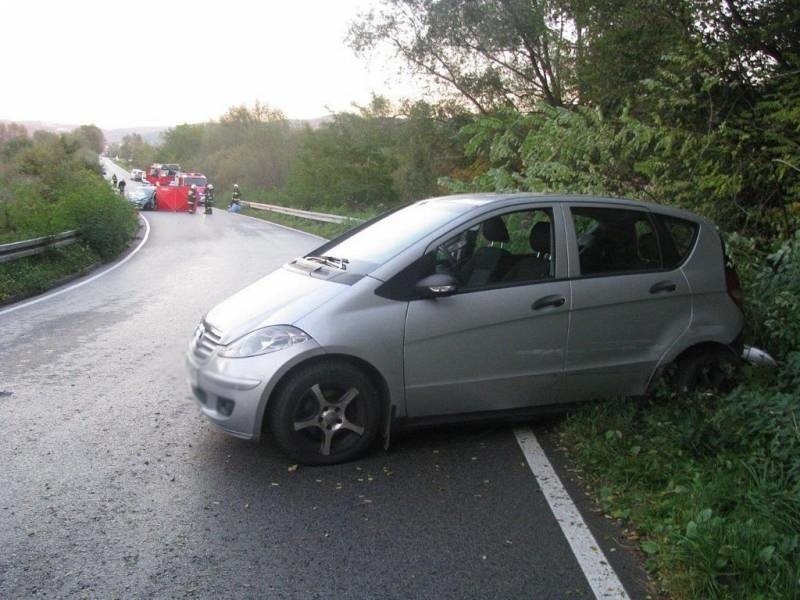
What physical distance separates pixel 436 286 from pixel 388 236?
85cm

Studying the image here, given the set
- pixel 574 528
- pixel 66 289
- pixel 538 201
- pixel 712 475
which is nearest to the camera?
pixel 574 528

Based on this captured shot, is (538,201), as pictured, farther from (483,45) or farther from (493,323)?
(483,45)

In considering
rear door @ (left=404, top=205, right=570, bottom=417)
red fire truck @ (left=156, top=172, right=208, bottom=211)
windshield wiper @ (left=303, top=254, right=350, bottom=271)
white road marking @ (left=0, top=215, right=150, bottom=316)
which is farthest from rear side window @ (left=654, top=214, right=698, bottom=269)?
red fire truck @ (left=156, top=172, right=208, bottom=211)

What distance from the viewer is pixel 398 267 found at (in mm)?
5273

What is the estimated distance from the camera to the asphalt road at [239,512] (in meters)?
3.62

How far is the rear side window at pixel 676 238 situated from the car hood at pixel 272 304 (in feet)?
7.84

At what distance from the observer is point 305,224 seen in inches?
1312

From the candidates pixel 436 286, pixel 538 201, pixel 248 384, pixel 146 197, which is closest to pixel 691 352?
pixel 538 201

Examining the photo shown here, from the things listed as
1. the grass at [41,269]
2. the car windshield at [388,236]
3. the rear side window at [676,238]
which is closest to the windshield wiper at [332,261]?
the car windshield at [388,236]

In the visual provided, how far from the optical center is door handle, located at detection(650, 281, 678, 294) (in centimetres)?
580

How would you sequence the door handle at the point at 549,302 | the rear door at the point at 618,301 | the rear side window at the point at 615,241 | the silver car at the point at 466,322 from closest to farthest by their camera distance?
the silver car at the point at 466,322 < the door handle at the point at 549,302 < the rear door at the point at 618,301 < the rear side window at the point at 615,241

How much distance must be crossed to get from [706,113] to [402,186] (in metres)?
29.7

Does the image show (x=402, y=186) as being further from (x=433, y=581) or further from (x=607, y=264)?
(x=433, y=581)

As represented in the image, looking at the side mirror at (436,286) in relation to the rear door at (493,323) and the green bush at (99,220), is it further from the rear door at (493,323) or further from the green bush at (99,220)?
the green bush at (99,220)
